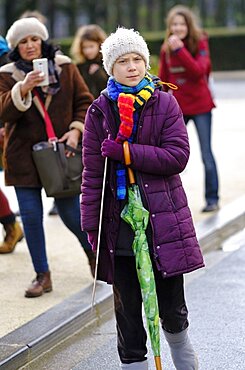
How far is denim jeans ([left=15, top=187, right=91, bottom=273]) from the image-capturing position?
690 centimetres

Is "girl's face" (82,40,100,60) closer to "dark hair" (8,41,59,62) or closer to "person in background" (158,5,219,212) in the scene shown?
"person in background" (158,5,219,212)

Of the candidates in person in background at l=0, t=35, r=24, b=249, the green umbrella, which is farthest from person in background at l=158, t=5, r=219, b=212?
the green umbrella

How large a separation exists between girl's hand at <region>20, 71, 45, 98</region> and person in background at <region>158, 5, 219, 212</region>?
3.33 m

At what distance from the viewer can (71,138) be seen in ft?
22.4

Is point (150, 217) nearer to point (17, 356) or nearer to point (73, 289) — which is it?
point (17, 356)

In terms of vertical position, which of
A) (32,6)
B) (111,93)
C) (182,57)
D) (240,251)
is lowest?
(32,6)

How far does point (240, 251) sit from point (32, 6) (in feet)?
137

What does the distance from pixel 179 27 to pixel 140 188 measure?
17.0ft

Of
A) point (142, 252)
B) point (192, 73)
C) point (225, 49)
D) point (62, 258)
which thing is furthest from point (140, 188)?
point (225, 49)

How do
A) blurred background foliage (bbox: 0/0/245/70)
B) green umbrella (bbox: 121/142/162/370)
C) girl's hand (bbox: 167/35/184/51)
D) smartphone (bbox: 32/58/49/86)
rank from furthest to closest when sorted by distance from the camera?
blurred background foliage (bbox: 0/0/245/70) → girl's hand (bbox: 167/35/184/51) → smartphone (bbox: 32/58/49/86) → green umbrella (bbox: 121/142/162/370)

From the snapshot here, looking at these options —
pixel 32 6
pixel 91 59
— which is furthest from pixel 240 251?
pixel 32 6

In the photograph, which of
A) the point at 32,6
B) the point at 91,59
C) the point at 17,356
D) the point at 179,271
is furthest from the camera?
the point at 32,6

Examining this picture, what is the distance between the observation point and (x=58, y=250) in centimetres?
852

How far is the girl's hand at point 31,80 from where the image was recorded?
20.9 ft
